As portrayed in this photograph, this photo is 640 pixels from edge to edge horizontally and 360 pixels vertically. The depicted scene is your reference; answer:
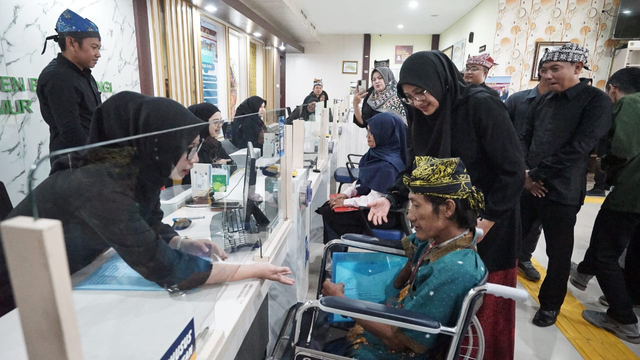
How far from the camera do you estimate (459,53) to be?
8.04 metres

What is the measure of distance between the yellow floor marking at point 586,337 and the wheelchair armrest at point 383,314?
57.1 inches

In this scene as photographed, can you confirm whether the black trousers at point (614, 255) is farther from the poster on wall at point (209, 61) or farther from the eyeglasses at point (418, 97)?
the poster on wall at point (209, 61)

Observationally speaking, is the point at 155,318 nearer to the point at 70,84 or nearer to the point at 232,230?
the point at 232,230

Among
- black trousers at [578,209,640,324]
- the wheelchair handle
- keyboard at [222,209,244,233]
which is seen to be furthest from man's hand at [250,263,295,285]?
black trousers at [578,209,640,324]

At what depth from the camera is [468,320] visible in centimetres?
93

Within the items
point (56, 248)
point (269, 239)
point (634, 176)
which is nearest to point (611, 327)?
point (634, 176)

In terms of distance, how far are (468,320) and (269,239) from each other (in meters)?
0.72

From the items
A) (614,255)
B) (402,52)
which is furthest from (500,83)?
(402,52)

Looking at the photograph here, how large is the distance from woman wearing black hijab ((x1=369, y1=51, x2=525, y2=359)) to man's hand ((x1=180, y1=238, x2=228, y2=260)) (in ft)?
2.80

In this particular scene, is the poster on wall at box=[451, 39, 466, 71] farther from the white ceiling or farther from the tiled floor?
the tiled floor

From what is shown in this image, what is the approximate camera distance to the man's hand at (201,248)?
2.80ft

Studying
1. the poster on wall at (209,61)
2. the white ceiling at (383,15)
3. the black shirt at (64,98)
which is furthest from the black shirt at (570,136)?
the white ceiling at (383,15)

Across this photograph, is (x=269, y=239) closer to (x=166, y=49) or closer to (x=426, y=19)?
(x=166, y=49)

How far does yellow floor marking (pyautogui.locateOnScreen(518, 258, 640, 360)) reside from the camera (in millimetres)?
1774
